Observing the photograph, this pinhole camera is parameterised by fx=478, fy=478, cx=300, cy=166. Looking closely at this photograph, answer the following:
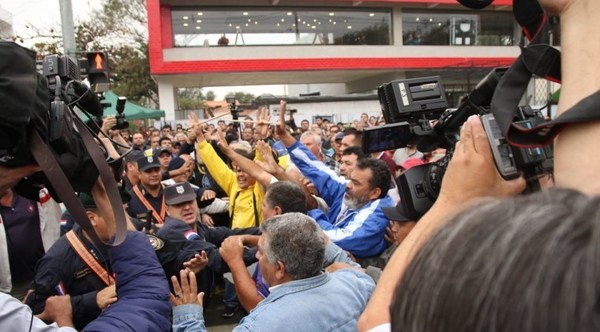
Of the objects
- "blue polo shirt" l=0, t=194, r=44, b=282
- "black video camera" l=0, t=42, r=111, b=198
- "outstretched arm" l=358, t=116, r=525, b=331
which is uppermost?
"black video camera" l=0, t=42, r=111, b=198

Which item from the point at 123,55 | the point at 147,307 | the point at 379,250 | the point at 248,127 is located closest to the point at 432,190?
the point at 147,307

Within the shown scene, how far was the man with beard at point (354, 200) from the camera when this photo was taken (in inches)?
126

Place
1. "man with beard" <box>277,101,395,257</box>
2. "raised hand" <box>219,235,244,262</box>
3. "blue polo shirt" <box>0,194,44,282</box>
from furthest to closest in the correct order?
"blue polo shirt" <box>0,194,44,282</box> < "man with beard" <box>277,101,395,257</box> < "raised hand" <box>219,235,244,262</box>

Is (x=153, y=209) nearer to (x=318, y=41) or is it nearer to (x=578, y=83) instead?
(x=578, y=83)

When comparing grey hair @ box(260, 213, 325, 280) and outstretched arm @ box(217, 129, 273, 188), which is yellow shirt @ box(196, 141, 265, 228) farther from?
grey hair @ box(260, 213, 325, 280)

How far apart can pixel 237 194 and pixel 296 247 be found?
2.72m

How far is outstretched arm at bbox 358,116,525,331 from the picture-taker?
3.10 feet

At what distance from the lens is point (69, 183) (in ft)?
4.39

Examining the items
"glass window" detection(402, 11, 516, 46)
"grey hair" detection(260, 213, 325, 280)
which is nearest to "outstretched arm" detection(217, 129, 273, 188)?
"grey hair" detection(260, 213, 325, 280)

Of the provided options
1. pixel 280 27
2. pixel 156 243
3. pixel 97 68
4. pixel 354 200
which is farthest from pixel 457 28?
pixel 156 243

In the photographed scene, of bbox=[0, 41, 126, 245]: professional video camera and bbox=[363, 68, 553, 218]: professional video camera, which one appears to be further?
bbox=[0, 41, 126, 245]: professional video camera

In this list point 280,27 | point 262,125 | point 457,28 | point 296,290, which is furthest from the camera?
point 457,28

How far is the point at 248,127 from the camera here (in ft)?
35.3

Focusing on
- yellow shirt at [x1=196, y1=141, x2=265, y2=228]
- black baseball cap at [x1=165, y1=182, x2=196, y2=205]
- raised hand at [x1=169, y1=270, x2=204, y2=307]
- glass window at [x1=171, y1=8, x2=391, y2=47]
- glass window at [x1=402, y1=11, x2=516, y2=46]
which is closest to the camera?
raised hand at [x1=169, y1=270, x2=204, y2=307]
